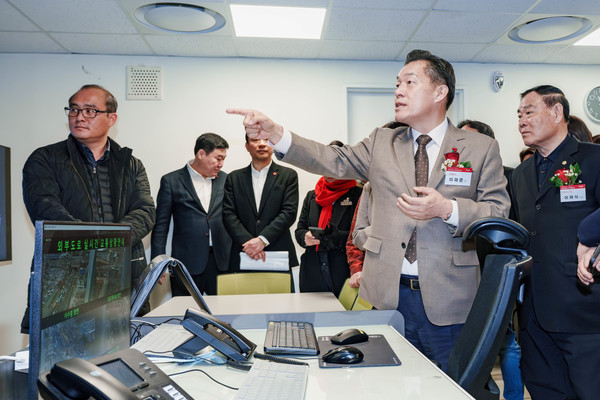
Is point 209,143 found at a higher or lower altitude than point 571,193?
higher

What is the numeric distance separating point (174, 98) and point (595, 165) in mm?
3427

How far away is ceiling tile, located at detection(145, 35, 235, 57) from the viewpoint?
359cm

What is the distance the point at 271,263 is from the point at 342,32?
2.08 m

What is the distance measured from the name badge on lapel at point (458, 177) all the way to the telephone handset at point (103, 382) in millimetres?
1138

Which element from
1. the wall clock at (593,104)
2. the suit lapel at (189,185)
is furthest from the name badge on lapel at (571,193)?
the wall clock at (593,104)

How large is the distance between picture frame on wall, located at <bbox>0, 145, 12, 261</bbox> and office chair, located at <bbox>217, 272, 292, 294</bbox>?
2.17m

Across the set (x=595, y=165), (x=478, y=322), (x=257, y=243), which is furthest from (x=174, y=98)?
(x=478, y=322)

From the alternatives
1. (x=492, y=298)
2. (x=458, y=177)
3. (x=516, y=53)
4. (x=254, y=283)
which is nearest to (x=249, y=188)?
(x=254, y=283)

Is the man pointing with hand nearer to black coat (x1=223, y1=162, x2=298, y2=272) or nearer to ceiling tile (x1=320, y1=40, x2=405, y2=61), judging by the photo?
black coat (x1=223, y1=162, x2=298, y2=272)

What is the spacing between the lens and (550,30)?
11.6ft

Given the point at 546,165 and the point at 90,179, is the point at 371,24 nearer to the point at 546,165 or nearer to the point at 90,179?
the point at 546,165

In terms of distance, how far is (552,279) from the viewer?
1959 millimetres

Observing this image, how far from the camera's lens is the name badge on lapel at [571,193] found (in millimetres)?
1937

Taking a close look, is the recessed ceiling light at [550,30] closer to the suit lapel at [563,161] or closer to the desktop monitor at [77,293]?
the suit lapel at [563,161]
